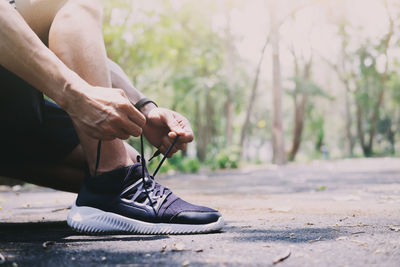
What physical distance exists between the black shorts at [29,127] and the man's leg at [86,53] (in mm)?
244

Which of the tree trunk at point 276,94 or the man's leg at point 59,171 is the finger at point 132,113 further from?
the tree trunk at point 276,94

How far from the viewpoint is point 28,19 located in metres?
1.72

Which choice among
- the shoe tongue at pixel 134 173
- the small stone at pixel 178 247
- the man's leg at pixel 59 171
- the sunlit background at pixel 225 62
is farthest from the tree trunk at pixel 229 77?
the small stone at pixel 178 247

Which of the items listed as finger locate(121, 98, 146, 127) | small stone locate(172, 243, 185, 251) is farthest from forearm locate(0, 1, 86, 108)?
small stone locate(172, 243, 185, 251)

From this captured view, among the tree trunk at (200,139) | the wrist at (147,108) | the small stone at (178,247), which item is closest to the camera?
the small stone at (178,247)

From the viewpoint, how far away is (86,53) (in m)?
1.66

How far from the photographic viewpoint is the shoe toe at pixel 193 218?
64.7 inches

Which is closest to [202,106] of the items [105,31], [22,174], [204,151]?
[204,151]

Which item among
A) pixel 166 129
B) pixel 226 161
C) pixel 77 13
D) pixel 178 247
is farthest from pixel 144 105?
pixel 226 161

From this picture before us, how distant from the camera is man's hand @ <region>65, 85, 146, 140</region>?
1.33 meters

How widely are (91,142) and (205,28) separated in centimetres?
1616

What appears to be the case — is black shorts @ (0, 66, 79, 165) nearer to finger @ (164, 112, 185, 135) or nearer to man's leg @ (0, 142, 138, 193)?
man's leg @ (0, 142, 138, 193)

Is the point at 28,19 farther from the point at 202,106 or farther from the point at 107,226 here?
the point at 202,106

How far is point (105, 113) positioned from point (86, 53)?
0.43m
